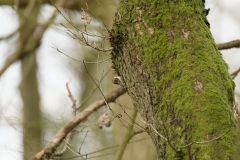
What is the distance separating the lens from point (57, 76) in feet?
17.9

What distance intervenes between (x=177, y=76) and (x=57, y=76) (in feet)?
13.2

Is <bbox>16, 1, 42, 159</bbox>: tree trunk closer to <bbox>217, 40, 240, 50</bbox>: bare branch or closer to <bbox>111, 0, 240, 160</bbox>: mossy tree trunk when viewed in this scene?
<bbox>217, 40, 240, 50</bbox>: bare branch

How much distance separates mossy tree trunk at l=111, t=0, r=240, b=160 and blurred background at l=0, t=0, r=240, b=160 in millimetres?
1377

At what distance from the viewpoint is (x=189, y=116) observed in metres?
1.49

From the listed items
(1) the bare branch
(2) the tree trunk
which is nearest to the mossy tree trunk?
(1) the bare branch

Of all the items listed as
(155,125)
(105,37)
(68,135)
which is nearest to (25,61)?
(68,135)

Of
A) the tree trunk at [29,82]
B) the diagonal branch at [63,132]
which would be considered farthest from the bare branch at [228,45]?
the tree trunk at [29,82]

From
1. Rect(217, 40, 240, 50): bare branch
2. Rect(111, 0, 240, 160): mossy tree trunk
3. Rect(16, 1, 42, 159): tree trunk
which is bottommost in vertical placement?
Rect(111, 0, 240, 160): mossy tree trunk

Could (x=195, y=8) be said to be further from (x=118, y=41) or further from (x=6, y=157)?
(x=6, y=157)

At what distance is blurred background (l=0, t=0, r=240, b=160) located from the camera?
3584mm

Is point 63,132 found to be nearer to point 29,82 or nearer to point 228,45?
point 228,45

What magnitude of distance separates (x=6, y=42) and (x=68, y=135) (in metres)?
1.40

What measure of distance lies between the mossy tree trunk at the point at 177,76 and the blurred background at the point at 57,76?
1377 millimetres

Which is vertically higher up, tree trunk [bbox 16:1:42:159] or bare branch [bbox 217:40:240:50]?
tree trunk [bbox 16:1:42:159]
